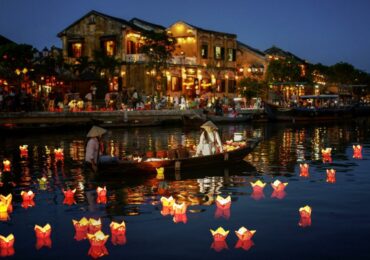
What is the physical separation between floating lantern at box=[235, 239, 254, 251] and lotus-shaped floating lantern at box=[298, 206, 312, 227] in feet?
5.39

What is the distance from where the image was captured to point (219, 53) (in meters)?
52.7

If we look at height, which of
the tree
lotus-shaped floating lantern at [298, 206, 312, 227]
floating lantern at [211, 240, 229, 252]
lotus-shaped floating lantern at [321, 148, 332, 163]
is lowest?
floating lantern at [211, 240, 229, 252]

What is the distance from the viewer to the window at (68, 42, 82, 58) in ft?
156

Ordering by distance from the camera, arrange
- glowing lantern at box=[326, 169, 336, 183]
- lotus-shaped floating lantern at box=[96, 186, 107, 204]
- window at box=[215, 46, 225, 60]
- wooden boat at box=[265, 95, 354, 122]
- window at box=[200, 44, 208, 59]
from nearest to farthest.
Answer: lotus-shaped floating lantern at box=[96, 186, 107, 204]
glowing lantern at box=[326, 169, 336, 183]
wooden boat at box=[265, 95, 354, 122]
window at box=[200, 44, 208, 59]
window at box=[215, 46, 225, 60]

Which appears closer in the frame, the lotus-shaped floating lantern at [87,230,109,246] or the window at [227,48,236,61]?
the lotus-shaped floating lantern at [87,230,109,246]

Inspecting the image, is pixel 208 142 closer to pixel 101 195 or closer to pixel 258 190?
pixel 258 190

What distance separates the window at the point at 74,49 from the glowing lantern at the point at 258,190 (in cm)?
3768

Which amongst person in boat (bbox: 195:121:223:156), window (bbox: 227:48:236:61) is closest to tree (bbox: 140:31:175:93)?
window (bbox: 227:48:236:61)

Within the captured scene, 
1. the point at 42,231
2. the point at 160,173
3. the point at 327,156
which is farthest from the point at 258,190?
the point at 327,156

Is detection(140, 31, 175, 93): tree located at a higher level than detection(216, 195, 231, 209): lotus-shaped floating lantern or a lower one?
→ higher

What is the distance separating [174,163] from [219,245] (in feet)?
21.5

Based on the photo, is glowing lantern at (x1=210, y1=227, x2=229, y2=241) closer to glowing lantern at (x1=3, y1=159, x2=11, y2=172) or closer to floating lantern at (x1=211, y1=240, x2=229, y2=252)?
floating lantern at (x1=211, y1=240, x2=229, y2=252)

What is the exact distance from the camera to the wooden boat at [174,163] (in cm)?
1412

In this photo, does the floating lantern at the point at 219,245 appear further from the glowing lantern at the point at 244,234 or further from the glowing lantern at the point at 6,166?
the glowing lantern at the point at 6,166
